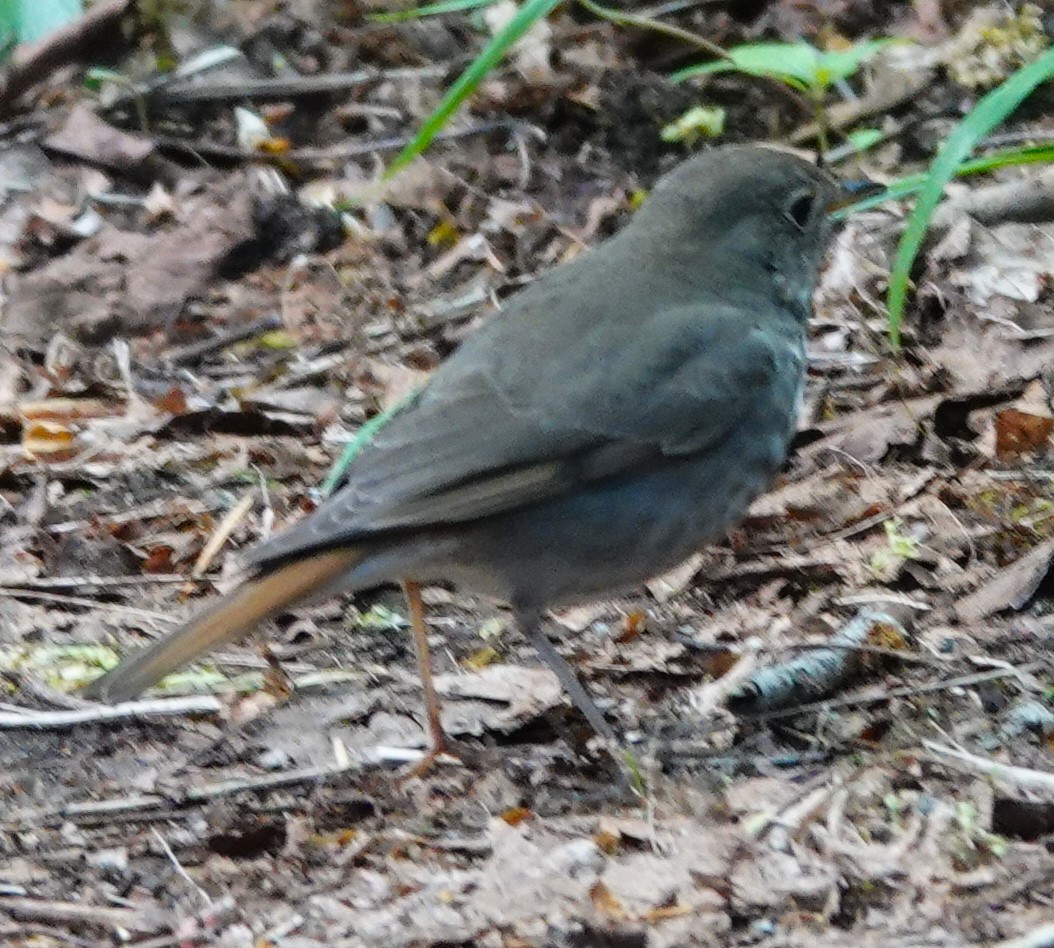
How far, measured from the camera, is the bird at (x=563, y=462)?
3572mm

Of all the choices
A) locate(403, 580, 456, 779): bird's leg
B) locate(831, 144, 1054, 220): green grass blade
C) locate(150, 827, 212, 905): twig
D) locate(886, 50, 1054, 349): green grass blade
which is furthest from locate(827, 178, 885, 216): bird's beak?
locate(150, 827, 212, 905): twig

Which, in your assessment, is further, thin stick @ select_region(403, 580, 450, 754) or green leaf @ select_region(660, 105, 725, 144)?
green leaf @ select_region(660, 105, 725, 144)

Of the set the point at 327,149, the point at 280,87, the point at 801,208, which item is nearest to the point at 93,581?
the point at 801,208

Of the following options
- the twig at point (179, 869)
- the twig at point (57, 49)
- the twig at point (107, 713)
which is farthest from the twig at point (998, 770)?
the twig at point (57, 49)

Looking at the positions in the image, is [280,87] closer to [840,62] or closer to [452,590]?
[840,62]

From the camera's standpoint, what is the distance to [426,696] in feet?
12.3

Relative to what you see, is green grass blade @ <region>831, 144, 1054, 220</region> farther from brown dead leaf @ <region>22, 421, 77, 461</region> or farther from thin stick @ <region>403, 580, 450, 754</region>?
brown dead leaf @ <region>22, 421, 77, 461</region>

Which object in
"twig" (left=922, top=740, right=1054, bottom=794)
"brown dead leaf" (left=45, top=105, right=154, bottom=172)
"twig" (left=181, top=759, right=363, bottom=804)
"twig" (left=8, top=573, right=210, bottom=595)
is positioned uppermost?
"twig" (left=922, top=740, right=1054, bottom=794)

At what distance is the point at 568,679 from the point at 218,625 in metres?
0.82

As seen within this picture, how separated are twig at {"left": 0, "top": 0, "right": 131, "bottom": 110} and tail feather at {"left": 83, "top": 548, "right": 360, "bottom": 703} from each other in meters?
4.84

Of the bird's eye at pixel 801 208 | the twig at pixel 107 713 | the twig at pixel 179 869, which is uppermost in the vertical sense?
the bird's eye at pixel 801 208

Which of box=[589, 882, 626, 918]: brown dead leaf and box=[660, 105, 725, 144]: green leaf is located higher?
box=[660, 105, 725, 144]: green leaf

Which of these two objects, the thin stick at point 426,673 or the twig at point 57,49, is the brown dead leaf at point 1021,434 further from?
the twig at point 57,49

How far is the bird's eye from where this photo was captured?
4.30 m
